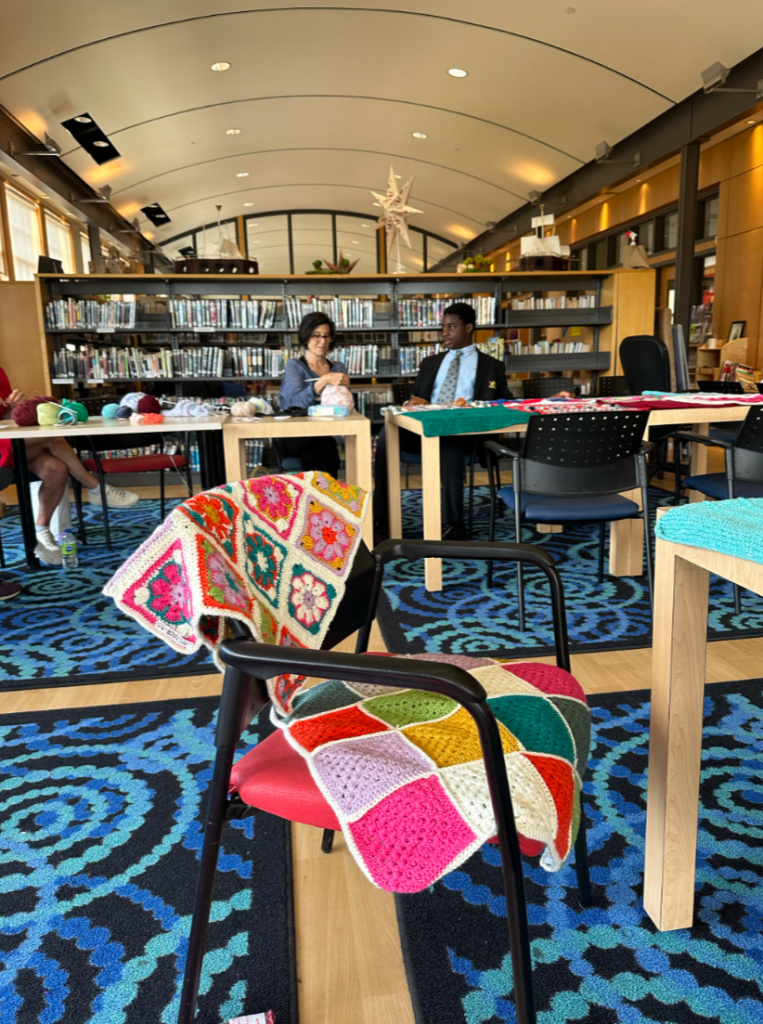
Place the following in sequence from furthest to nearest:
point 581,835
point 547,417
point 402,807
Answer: point 547,417
point 581,835
point 402,807

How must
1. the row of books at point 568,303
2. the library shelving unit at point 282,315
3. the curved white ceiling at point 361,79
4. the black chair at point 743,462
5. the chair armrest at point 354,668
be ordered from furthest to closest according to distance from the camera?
the row of books at point 568,303 < the curved white ceiling at point 361,79 < the library shelving unit at point 282,315 < the black chair at point 743,462 < the chair armrest at point 354,668

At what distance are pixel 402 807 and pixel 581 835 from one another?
20.2 inches

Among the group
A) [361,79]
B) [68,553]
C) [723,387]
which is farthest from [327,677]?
[361,79]

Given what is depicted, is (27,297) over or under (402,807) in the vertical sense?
over

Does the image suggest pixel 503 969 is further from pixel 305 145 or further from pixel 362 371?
pixel 305 145

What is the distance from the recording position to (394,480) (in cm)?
370

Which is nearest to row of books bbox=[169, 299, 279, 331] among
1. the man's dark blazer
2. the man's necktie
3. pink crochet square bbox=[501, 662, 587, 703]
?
the man's dark blazer

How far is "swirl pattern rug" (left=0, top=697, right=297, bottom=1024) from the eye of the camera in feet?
3.62

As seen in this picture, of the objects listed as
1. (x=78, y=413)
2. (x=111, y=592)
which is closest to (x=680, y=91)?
(x=78, y=413)

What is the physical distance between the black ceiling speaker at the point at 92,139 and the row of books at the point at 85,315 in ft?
10.1

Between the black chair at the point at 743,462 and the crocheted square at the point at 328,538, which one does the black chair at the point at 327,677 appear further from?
the black chair at the point at 743,462

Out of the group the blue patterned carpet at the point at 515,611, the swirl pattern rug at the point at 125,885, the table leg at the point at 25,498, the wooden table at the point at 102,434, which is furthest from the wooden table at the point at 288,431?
the swirl pattern rug at the point at 125,885

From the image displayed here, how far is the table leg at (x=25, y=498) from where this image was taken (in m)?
3.33

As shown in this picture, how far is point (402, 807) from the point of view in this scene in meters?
0.89
